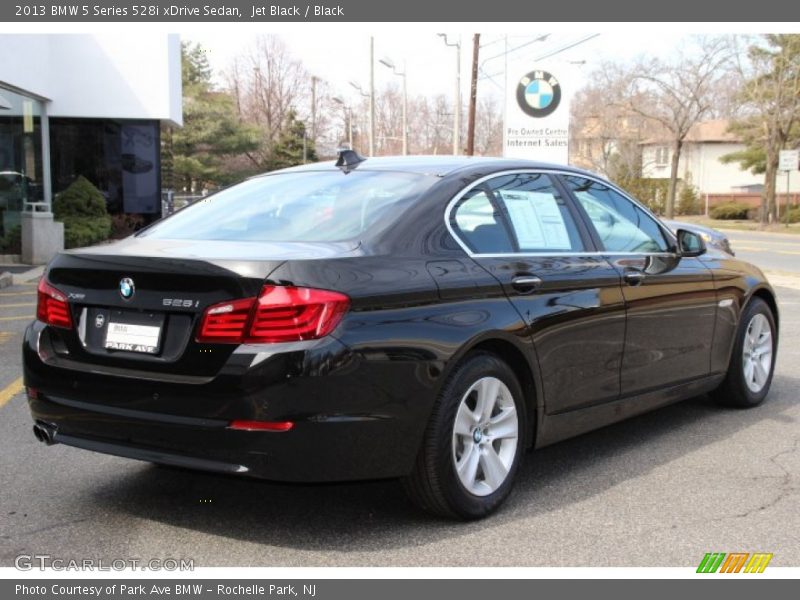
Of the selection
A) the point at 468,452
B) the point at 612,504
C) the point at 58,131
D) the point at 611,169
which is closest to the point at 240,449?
the point at 468,452

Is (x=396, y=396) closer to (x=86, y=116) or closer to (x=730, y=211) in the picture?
(x=86, y=116)

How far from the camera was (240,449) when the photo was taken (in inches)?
131

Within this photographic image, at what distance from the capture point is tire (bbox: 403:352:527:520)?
371 cm

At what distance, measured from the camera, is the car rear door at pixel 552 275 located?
13.8ft

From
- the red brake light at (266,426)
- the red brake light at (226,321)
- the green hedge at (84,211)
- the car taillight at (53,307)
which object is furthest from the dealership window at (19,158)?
the red brake light at (266,426)

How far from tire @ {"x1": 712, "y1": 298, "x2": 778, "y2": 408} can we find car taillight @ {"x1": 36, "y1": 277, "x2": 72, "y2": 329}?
169 inches

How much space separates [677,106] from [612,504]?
49353mm

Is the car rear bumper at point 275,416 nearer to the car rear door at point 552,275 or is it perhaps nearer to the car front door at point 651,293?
the car rear door at point 552,275

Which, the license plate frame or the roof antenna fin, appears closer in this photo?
the license plate frame

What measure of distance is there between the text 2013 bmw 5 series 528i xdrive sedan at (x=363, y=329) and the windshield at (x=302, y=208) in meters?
0.01

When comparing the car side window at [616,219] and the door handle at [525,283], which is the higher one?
the car side window at [616,219]

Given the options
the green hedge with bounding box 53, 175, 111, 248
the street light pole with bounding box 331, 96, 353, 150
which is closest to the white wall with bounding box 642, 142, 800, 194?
the street light pole with bounding box 331, 96, 353, 150

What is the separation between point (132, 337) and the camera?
11.6 ft

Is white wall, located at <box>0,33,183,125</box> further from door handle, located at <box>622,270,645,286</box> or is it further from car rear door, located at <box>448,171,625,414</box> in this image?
door handle, located at <box>622,270,645,286</box>
